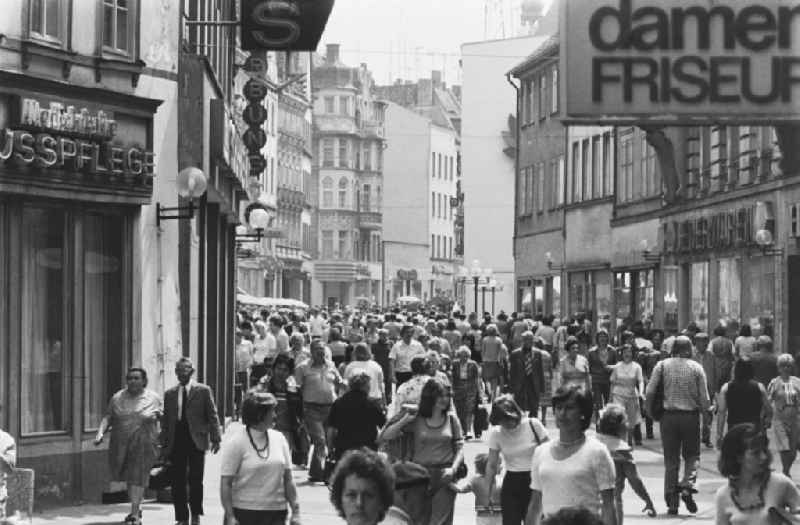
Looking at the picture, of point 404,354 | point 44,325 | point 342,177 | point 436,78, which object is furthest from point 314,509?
point 436,78

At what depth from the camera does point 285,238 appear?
115 metres

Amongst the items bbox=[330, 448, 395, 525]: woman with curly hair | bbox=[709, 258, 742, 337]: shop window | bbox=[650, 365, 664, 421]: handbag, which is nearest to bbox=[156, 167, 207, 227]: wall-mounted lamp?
bbox=[650, 365, 664, 421]: handbag

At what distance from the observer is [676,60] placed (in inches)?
354

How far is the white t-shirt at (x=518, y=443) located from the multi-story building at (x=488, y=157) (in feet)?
250

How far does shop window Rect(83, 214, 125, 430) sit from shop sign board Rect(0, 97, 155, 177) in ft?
2.18

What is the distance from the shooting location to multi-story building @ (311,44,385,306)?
140m

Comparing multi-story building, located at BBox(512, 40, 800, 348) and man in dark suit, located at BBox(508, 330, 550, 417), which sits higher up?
multi-story building, located at BBox(512, 40, 800, 348)

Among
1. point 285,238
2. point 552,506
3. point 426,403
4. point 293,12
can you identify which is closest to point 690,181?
point 293,12

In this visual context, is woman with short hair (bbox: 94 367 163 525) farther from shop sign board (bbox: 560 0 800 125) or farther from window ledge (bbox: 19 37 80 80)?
shop sign board (bbox: 560 0 800 125)

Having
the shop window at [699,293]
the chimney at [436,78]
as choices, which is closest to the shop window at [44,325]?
the shop window at [699,293]

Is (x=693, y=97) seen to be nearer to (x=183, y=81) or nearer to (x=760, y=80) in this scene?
(x=760, y=80)

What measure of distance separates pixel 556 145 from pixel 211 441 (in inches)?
1852

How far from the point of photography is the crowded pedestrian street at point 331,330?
9133 mm

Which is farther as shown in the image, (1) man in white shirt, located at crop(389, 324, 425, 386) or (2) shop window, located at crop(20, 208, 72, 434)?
(1) man in white shirt, located at crop(389, 324, 425, 386)
